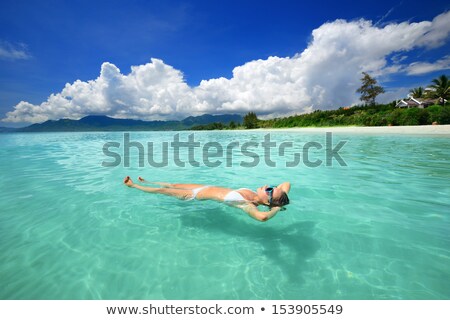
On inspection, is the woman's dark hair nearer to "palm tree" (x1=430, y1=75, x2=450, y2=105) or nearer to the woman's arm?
the woman's arm

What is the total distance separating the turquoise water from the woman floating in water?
289 millimetres

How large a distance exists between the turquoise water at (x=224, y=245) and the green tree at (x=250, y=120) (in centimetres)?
7952

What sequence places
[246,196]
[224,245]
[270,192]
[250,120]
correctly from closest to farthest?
[224,245]
[270,192]
[246,196]
[250,120]

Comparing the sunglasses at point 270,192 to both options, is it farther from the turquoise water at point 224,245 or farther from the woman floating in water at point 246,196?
the turquoise water at point 224,245

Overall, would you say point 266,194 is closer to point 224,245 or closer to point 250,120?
point 224,245

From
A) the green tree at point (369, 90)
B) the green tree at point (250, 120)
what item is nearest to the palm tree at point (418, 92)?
the green tree at point (369, 90)

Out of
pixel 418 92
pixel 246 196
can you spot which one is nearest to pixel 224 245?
pixel 246 196

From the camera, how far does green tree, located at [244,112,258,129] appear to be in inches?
3325

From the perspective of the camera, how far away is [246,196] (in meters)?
4.26

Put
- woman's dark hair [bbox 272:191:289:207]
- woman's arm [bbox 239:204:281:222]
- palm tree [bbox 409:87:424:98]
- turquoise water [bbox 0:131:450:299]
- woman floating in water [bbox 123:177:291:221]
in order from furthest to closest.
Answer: palm tree [bbox 409:87:424:98]
woman's dark hair [bbox 272:191:289:207]
woman floating in water [bbox 123:177:291:221]
woman's arm [bbox 239:204:281:222]
turquoise water [bbox 0:131:450:299]

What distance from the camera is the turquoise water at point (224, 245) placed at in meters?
2.62

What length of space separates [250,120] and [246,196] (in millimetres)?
83981

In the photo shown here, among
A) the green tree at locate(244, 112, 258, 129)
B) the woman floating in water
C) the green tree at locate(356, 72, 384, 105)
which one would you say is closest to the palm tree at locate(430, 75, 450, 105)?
the green tree at locate(356, 72, 384, 105)

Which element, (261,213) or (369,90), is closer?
(261,213)
